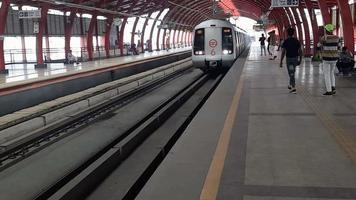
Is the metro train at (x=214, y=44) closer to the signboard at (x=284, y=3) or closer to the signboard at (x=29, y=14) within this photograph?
the signboard at (x=284, y=3)

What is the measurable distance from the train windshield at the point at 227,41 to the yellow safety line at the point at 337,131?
12903 mm

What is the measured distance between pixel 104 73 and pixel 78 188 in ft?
46.2

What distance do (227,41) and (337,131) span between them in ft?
52.4

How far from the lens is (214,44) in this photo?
22172 millimetres

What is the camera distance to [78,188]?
18.7ft

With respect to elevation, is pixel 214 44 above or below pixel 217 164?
above

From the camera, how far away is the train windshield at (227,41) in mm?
22281

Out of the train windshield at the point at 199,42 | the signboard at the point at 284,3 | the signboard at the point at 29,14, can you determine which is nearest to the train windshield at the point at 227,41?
the train windshield at the point at 199,42

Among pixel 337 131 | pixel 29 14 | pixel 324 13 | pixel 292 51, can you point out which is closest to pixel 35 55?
pixel 29 14

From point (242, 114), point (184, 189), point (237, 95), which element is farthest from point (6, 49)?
point (184, 189)

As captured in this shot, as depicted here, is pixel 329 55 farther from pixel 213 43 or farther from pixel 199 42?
pixel 199 42

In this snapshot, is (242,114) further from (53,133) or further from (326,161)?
(53,133)

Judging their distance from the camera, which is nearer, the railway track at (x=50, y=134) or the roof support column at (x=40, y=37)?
the railway track at (x=50, y=134)

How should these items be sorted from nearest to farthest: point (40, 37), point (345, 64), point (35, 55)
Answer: point (345, 64)
point (40, 37)
point (35, 55)
